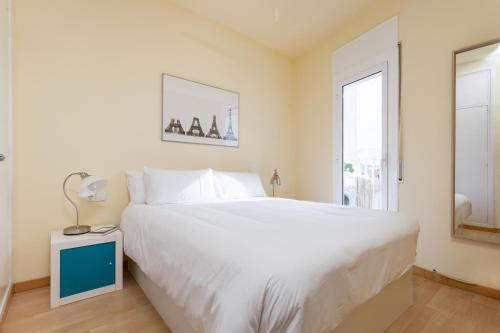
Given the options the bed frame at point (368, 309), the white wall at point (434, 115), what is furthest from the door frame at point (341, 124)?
the bed frame at point (368, 309)

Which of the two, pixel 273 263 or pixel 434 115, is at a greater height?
pixel 434 115

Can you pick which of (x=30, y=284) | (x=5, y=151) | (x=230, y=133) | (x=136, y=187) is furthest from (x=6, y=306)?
(x=230, y=133)

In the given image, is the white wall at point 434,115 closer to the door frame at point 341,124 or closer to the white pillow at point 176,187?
the door frame at point 341,124

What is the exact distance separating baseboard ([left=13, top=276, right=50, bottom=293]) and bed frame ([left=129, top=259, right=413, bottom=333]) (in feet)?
2.87

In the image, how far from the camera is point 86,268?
67.5 inches

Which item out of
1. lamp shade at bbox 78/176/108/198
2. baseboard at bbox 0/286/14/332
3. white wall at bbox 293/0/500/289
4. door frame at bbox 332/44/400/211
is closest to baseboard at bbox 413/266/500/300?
white wall at bbox 293/0/500/289

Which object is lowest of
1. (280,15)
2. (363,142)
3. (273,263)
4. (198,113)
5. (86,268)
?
(86,268)

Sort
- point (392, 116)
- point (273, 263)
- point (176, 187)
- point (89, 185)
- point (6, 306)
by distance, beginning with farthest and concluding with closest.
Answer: point (392, 116) < point (176, 187) < point (89, 185) < point (6, 306) < point (273, 263)

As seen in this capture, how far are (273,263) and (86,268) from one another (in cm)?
164

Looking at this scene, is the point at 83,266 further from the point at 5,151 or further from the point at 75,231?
the point at 5,151

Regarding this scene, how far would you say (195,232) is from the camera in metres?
1.16

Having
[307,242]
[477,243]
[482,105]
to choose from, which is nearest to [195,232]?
[307,242]

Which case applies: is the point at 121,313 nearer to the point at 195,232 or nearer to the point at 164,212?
the point at 164,212

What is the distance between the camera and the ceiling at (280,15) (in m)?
2.61
